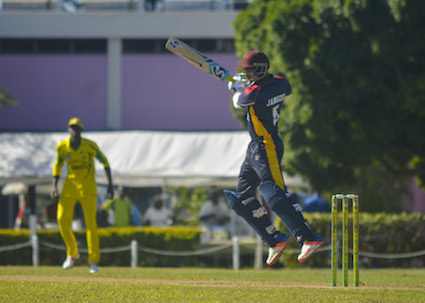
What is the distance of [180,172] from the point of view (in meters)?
20.3

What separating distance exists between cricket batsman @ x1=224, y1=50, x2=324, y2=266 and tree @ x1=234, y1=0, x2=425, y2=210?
36.2 ft

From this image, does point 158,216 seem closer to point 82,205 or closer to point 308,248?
point 82,205

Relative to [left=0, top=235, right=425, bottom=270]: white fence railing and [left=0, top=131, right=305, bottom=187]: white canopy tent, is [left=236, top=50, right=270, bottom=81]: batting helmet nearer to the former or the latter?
[left=0, top=235, right=425, bottom=270]: white fence railing

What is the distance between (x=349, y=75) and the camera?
63.2ft

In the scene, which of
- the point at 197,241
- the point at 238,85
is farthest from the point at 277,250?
the point at 197,241

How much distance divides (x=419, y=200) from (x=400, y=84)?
14.2 meters

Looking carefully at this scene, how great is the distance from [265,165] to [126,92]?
2158cm

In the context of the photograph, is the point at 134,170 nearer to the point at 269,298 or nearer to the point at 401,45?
the point at 401,45

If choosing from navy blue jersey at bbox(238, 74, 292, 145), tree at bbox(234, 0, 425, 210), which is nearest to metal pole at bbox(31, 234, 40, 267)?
tree at bbox(234, 0, 425, 210)

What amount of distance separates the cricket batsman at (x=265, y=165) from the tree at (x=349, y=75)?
434 inches

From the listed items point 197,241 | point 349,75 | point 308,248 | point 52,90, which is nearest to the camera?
point 308,248

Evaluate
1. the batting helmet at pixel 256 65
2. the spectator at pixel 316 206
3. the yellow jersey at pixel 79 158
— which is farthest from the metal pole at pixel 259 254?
the batting helmet at pixel 256 65

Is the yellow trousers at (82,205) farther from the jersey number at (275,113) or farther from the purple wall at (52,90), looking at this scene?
the purple wall at (52,90)

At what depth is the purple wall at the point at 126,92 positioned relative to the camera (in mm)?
29141
